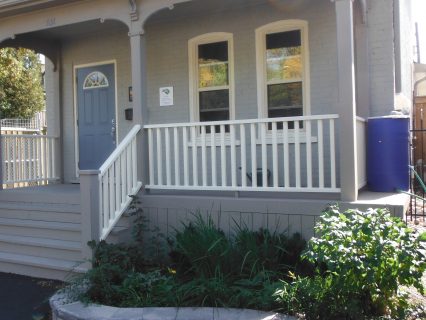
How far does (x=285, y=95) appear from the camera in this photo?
6.93 metres

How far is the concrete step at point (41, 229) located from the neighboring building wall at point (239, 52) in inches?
102

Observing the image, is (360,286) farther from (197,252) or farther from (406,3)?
(406,3)

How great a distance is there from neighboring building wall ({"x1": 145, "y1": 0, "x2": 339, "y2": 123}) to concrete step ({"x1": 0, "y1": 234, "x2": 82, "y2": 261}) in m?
2.83

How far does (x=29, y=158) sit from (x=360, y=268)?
600 centimetres

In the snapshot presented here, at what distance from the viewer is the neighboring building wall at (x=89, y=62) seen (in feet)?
26.4

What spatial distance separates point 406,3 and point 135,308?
7.91 meters

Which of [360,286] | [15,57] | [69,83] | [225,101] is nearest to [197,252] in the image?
[360,286]

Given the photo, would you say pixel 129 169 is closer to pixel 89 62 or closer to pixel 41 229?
pixel 41 229

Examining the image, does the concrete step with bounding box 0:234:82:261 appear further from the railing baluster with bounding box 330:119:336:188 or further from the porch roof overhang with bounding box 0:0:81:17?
the porch roof overhang with bounding box 0:0:81:17

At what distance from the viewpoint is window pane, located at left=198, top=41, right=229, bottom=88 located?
7355 mm

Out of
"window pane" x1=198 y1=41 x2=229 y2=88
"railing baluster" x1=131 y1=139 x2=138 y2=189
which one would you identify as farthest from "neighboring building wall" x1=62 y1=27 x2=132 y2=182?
"railing baluster" x1=131 y1=139 x2=138 y2=189

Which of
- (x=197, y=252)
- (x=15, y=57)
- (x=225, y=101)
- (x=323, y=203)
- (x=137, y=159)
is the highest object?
(x=15, y=57)

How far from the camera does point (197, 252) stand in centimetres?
481

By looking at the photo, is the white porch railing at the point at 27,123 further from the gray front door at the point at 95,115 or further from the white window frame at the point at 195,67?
the white window frame at the point at 195,67
